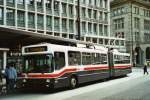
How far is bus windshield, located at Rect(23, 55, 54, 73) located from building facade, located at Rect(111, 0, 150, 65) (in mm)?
66442

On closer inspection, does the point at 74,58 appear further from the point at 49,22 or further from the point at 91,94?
the point at 49,22

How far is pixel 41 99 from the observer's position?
16.4 m

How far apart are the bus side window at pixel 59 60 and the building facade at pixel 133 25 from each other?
2574 inches

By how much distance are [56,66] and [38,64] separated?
0.97 m

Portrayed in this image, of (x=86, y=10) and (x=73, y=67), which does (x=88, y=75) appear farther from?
(x=86, y=10)

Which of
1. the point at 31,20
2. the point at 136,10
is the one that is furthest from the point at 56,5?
the point at 136,10

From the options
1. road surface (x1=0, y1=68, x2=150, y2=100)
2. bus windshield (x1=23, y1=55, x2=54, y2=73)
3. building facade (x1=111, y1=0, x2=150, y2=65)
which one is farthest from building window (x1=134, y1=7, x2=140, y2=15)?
bus windshield (x1=23, y1=55, x2=54, y2=73)

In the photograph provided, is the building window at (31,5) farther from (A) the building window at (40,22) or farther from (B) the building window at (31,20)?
(A) the building window at (40,22)

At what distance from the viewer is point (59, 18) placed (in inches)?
2478

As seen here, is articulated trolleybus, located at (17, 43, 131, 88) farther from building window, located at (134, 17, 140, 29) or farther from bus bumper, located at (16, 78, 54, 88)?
building window, located at (134, 17, 140, 29)

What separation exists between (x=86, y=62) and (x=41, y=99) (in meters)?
7.67

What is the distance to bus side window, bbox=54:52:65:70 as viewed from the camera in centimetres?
1908

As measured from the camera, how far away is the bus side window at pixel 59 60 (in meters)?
19.1

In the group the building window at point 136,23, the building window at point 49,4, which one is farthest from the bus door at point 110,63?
the building window at point 136,23
